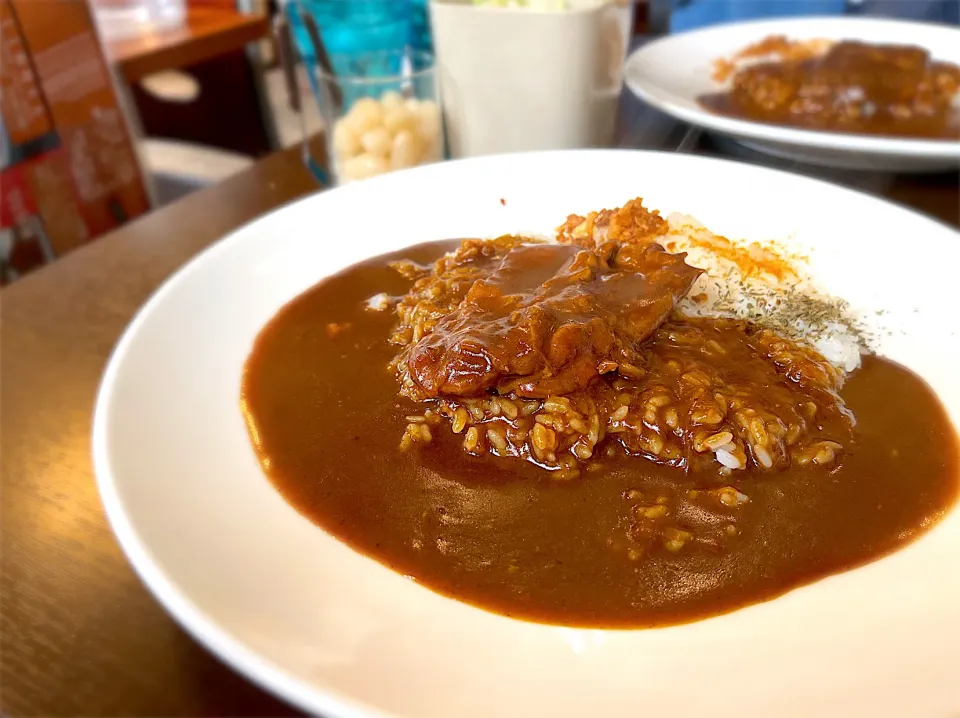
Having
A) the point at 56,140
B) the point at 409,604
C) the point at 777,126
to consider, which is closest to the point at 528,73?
the point at 777,126

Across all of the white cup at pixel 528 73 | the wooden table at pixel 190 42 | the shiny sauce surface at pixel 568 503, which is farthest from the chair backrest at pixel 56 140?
the shiny sauce surface at pixel 568 503

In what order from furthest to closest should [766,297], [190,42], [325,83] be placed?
[190,42] → [325,83] → [766,297]

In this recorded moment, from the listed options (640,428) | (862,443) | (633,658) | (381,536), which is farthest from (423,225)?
→ (633,658)

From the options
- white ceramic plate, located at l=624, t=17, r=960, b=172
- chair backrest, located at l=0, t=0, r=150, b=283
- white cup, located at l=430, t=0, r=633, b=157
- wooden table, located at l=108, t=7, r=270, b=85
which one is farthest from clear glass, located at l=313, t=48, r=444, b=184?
wooden table, located at l=108, t=7, r=270, b=85

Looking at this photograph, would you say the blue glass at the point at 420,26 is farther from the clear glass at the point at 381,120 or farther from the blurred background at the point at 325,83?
the clear glass at the point at 381,120

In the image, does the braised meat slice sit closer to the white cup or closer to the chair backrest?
the white cup

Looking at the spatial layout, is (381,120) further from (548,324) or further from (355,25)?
(548,324)
